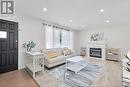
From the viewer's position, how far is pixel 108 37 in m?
6.34

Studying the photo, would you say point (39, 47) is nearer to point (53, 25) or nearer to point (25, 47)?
point (25, 47)

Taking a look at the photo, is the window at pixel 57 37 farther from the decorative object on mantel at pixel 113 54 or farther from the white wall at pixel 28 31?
the decorative object on mantel at pixel 113 54

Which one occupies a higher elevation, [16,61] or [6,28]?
[6,28]

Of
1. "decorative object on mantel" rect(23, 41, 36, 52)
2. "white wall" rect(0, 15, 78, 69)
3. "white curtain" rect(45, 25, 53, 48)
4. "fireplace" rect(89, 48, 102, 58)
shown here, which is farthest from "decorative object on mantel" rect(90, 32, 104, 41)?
"decorative object on mantel" rect(23, 41, 36, 52)

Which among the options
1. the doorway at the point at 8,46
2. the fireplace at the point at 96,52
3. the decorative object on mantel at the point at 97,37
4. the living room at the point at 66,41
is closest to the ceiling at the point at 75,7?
the living room at the point at 66,41

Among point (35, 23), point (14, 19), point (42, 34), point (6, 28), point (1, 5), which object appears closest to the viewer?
point (1, 5)

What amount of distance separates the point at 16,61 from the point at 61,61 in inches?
81.0

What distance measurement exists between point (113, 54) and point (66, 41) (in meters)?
3.47

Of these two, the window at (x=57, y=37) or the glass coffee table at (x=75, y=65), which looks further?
the window at (x=57, y=37)

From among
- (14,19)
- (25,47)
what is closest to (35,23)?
(14,19)

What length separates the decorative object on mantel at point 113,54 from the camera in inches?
224

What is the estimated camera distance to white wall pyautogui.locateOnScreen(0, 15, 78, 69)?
3.83m

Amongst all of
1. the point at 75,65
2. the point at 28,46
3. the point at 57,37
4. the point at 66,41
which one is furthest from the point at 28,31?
the point at 66,41

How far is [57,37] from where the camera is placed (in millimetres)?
5926
